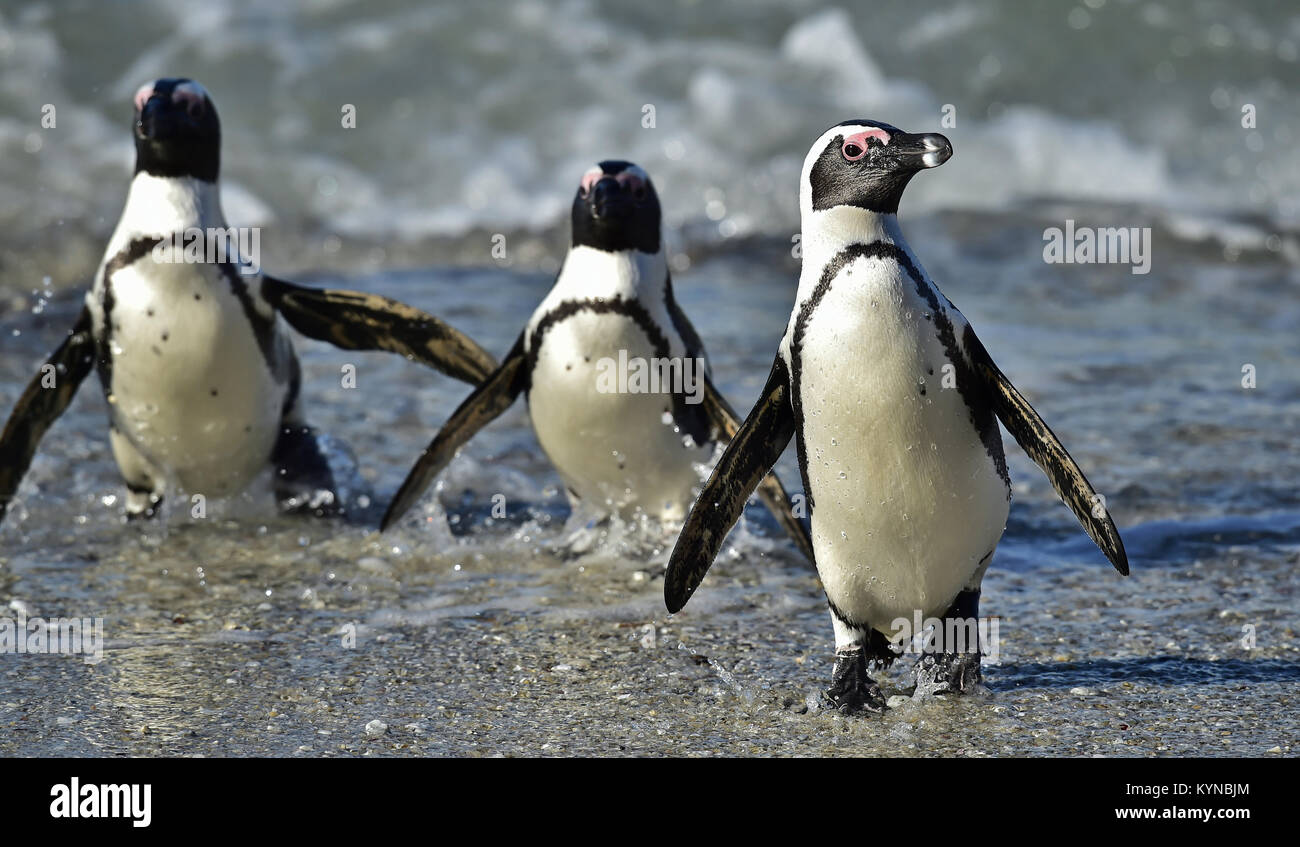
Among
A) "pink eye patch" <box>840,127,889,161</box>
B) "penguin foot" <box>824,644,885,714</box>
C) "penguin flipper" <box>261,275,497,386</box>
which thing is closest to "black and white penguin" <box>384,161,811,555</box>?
"penguin flipper" <box>261,275,497,386</box>

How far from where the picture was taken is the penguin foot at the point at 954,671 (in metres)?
3.50

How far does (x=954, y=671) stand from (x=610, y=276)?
1732 millimetres

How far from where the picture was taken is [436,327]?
514 centimetres

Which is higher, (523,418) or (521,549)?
(523,418)

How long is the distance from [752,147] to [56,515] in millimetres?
8420

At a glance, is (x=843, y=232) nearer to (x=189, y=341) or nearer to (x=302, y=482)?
(x=189, y=341)

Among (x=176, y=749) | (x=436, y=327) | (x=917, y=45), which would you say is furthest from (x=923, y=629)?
(x=917, y=45)

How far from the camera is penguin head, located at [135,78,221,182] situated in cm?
482

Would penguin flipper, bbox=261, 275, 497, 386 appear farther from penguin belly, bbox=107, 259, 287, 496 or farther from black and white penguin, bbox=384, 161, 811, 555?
black and white penguin, bbox=384, 161, 811, 555

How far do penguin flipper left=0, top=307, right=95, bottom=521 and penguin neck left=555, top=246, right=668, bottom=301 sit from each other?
150 cm

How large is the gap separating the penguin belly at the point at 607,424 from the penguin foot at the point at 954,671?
146 centimetres

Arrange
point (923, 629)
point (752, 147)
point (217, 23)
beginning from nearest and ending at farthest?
point (923, 629) < point (752, 147) < point (217, 23)
